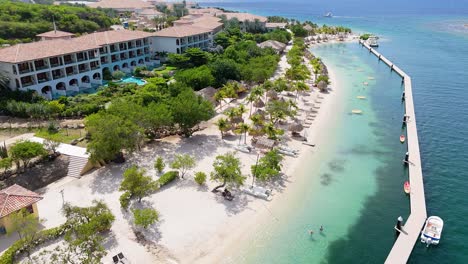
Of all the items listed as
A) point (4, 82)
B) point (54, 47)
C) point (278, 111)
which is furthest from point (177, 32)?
point (278, 111)

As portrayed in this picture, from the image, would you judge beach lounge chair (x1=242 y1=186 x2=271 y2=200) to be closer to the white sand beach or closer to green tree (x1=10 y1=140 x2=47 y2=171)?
the white sand beach

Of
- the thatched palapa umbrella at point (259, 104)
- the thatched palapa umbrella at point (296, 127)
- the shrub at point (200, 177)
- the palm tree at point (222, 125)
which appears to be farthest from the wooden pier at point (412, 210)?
the palm tree at point (222, 125)

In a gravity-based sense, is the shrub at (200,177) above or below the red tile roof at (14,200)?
below

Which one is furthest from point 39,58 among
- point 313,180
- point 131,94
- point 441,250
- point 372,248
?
point 441,250

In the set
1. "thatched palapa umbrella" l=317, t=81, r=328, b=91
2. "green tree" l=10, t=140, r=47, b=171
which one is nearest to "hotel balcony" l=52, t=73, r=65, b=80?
"green tree" l=10, t=140, r=47, b=171

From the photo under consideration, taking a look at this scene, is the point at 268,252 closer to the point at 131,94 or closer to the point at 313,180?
the point at 313,180

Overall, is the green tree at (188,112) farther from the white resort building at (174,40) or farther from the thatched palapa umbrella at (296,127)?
the white resort building at (174,40)
